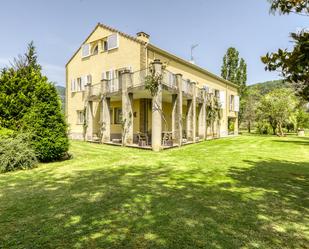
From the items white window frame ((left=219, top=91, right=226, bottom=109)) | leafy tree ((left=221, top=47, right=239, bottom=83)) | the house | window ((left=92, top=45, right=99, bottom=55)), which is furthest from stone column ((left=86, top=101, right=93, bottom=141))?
leafy tree ((left=221, top=47, right=239, bottom=83))

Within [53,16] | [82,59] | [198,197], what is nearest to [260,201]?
[198,197]

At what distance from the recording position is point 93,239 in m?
3.40

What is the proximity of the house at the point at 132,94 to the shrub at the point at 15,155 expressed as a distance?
6913 mm

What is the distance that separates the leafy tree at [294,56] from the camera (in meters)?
3.88

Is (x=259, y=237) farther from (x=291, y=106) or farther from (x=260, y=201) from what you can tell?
(x=291, y=106)

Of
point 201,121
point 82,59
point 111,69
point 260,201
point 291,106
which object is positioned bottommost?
point 260,201

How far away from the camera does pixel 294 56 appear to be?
3.99 m

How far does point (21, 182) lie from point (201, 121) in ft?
56.3

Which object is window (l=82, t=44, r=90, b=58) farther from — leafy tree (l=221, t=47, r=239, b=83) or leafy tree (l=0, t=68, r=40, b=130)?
leafy tree (l=221, t=47, r=239, b=83)

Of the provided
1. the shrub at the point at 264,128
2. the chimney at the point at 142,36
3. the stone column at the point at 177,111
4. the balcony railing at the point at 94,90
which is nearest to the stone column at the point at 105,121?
the balcony railing at the point at 94,90

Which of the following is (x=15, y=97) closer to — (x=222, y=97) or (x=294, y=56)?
(x=294, y=56)

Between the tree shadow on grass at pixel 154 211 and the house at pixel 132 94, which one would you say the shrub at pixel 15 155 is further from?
the house at pixel 132 94

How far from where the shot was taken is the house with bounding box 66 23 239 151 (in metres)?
15.5

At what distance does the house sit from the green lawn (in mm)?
6994
